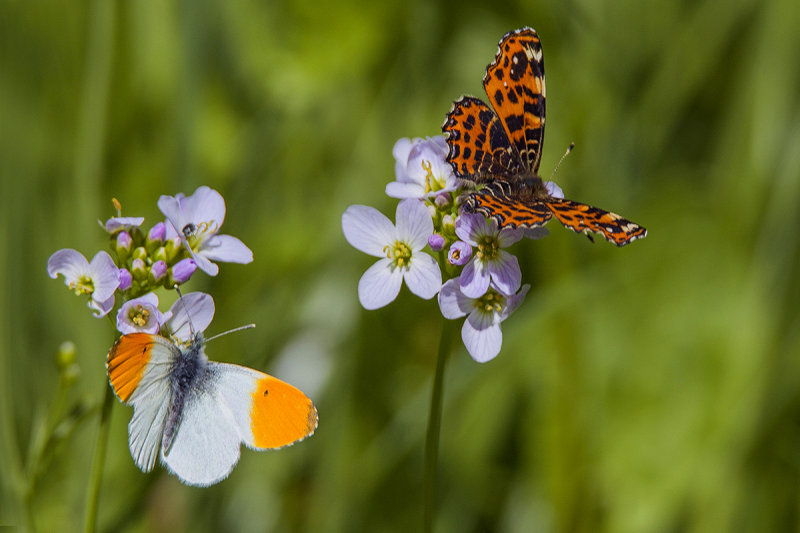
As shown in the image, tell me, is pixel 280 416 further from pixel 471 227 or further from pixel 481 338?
pixel 471 227

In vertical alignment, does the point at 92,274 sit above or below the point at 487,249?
below

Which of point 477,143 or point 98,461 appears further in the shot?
point 477,143

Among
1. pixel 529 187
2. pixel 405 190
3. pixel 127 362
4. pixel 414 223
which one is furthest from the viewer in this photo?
pixel 529 187

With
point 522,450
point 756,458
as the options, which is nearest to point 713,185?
point 756,458

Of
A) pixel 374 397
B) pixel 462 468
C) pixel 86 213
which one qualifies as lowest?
pixel 462 468

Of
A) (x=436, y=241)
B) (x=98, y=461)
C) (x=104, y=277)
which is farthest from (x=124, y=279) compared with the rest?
(x=436, y=241)

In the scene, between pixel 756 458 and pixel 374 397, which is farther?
pixel 374 397

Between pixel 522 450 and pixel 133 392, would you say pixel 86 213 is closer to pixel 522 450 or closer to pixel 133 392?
pixel 133 392

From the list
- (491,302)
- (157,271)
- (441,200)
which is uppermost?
(441,200)

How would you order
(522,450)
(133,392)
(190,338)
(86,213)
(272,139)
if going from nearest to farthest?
(133,392), (190,338), (86,213), (522,450), (272,139)
